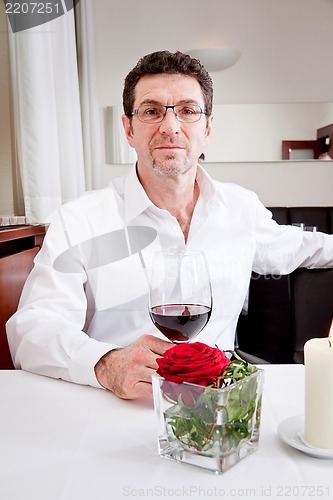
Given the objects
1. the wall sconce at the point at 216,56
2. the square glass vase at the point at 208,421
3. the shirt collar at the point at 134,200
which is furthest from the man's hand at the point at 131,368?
the wall sconce at the point at 216,56

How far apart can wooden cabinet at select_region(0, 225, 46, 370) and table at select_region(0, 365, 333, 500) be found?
0.68 m

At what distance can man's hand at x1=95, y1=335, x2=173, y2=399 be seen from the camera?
30.6 inches

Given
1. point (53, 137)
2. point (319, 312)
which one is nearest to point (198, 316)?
point (319, 312)

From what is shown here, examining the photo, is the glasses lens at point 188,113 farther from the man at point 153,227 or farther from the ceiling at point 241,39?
the ceiling at point 241,39

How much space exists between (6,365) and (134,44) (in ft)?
7.68

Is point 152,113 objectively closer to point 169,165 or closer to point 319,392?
point 169,165

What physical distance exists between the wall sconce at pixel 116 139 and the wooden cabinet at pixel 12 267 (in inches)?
59.8

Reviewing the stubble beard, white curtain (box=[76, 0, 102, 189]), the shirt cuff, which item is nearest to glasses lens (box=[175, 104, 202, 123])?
the stubble beard

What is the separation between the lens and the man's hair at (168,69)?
142 cm

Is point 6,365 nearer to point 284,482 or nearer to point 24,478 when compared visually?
point 24,478

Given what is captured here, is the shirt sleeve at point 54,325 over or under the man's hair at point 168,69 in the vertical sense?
under

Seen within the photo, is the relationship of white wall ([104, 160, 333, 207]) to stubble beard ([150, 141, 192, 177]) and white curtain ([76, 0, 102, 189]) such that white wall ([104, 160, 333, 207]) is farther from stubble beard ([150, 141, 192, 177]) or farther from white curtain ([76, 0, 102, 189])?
stubble beard ([150, 141, 192, 177])

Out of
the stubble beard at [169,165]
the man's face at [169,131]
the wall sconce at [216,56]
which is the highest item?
the wall sconce at [216,56]

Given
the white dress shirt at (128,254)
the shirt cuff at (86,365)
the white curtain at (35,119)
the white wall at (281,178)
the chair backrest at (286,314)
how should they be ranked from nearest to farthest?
the shirt cuff at (86,365) < the white dress shirt at (128,254) < the chair backrest at (286,314) < the white curtain at (35,119) < the white wall at (281,178)
